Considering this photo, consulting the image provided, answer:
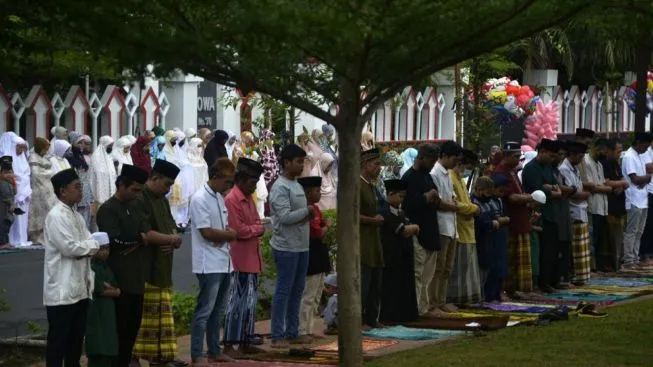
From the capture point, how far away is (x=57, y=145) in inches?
978

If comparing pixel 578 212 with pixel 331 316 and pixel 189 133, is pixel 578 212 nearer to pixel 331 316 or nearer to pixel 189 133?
pixel 331 316

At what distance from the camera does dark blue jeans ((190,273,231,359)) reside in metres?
13.1

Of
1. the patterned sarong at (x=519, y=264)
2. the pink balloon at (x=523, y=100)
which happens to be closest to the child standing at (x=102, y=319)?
the patterned sarong at (x=519, y=264)

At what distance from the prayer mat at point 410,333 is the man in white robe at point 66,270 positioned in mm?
4040

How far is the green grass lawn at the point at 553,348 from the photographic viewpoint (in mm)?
13250

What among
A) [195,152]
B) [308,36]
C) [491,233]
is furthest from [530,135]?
[308,36]

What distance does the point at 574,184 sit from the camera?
19844 mm

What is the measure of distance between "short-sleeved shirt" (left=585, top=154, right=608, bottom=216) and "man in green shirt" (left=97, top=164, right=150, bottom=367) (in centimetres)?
988

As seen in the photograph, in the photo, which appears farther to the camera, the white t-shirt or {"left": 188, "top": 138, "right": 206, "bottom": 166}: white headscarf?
{"left": 188, "top": 138, "right": 206, "bottom": 166}: white headscarf

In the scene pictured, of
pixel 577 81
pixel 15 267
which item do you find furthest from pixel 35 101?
pixel 577 81

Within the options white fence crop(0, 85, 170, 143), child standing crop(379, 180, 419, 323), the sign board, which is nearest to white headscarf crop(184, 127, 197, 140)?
white fence crop(0, 85, 170, 143)

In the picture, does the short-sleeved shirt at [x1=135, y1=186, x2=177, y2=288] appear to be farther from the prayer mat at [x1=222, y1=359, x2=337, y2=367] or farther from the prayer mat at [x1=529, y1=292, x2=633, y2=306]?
the prayer mat at [x1=529, y1=292, x2=633, y2=306]

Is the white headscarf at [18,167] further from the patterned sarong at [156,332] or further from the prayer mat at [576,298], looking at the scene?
the patterned sarong at [156,332]

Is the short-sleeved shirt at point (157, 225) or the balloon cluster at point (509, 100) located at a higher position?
the balloon cluster at point (509, 100)
